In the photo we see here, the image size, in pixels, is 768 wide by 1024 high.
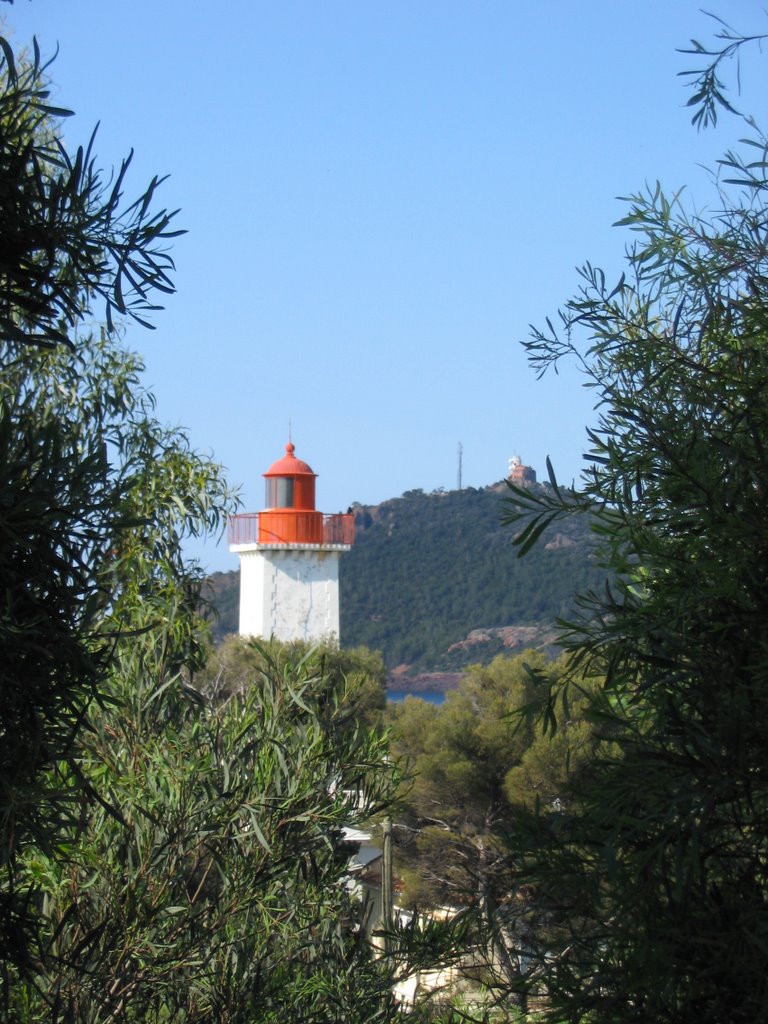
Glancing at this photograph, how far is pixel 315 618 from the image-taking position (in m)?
34.9

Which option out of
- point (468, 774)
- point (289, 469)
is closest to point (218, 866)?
point (468, 774)

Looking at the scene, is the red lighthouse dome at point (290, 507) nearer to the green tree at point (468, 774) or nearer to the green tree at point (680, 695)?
the green tree at point (468, 774)

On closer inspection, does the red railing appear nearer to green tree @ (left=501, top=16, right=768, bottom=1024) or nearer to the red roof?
the red roof

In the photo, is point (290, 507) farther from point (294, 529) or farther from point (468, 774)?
point (468, 774)

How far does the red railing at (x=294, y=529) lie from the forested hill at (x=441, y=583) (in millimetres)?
40816

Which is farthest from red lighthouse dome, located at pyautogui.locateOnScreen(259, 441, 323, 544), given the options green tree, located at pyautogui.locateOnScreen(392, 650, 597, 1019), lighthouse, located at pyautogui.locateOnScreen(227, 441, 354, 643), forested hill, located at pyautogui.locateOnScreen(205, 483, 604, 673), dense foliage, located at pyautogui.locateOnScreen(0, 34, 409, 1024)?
forested hill, located at pyautogui.locateOnScreen(205, 483, 604, 673)

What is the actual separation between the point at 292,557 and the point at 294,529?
860 millimetres

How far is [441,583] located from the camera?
8900 centimetres

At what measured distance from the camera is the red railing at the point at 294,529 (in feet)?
114

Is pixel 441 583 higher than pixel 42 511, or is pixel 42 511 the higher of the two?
pixel 441 583

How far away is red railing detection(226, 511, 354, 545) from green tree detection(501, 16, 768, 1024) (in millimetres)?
31347

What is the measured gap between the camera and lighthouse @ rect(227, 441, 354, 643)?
3462 centimetres

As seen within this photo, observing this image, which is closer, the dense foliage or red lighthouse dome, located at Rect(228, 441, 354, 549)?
the dense foliage

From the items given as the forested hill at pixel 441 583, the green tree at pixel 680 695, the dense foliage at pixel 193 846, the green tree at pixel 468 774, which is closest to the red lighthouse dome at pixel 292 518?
the green tree at pixel 468 774
